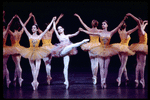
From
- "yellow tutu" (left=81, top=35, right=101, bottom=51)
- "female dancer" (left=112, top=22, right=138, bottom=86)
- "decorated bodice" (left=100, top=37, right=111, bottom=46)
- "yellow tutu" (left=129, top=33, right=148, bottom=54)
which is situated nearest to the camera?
"yellow tutu" (left=129, top=33, right=148, bottom=54)

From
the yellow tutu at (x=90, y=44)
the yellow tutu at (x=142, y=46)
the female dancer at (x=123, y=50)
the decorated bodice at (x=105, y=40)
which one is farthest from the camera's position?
the yellow tutu at (x=90, y=44)

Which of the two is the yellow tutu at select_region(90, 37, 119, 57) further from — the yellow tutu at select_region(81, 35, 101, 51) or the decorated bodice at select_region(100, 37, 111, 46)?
the yellow tutu at select_region(81, 35, 101, 51)

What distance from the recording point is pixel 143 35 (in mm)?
4621

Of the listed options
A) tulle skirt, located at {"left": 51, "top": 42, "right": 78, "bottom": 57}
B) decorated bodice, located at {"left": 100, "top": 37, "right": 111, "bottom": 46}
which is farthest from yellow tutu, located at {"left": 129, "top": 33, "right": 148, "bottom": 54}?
tulle skirt, located at {"left": 51, "top": 42, "right": 78, "bottom": 57}

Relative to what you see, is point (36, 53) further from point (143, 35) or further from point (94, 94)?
point (143, 35)

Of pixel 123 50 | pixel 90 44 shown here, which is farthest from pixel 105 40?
pixel 90 44

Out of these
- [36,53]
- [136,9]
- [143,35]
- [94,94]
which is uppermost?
[136,9]

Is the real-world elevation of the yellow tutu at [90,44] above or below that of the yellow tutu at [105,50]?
above

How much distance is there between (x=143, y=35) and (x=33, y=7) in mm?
3513

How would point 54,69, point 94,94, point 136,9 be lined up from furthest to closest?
point 54,69 < point 136,9 < point 94,94

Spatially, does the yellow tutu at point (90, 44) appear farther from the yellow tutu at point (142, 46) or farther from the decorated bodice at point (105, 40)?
the yellow tutu at point (142, 46)

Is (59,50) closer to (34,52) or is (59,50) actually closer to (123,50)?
(34,52)

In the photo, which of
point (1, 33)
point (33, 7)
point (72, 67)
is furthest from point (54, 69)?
point (1, 33)

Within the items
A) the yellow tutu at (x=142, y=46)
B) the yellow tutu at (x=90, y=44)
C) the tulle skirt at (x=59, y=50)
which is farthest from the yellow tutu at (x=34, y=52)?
the yellow tutu at (x=142, y=46)
